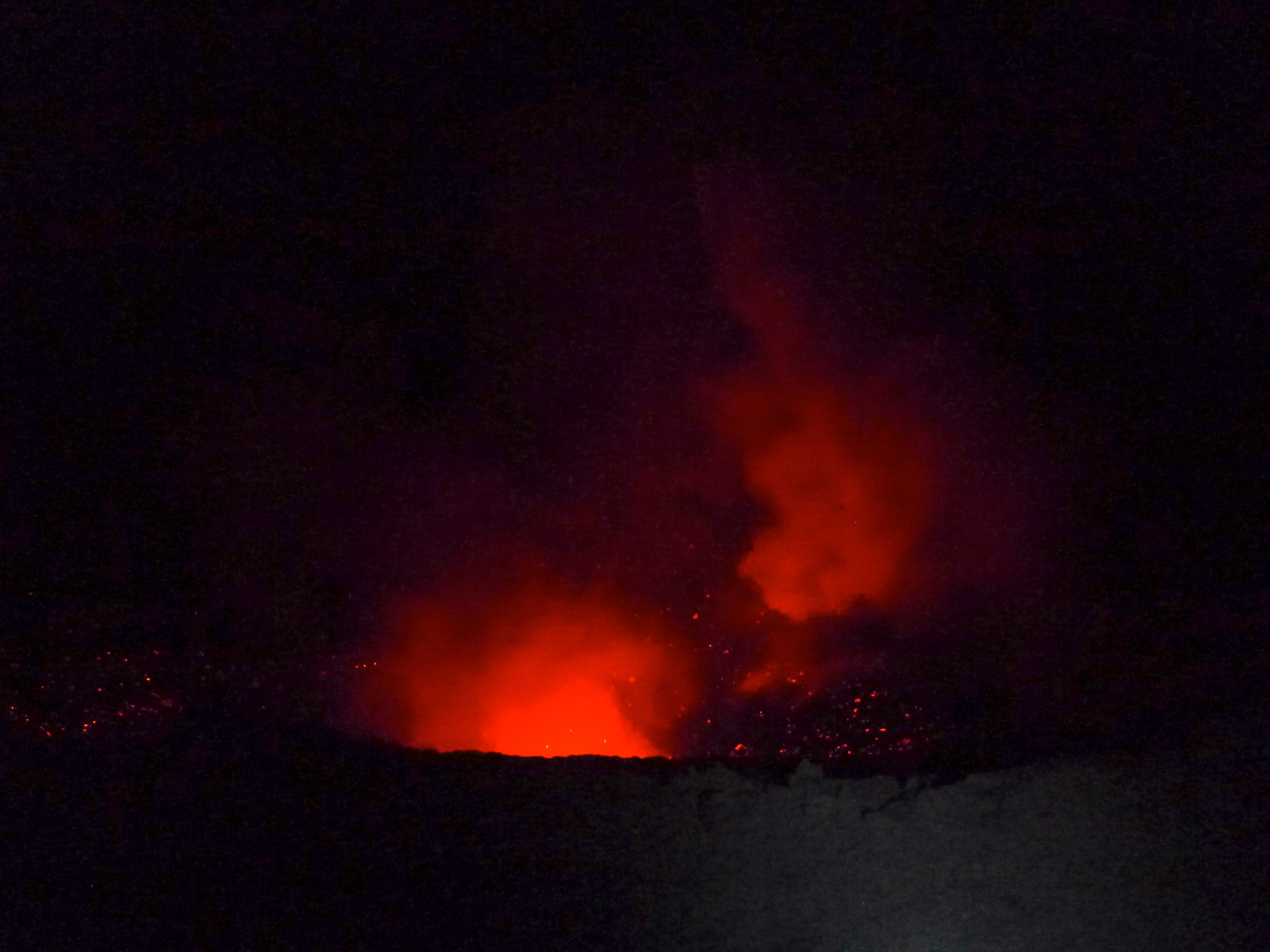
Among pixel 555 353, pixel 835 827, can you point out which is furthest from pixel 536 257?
pixel 835 827

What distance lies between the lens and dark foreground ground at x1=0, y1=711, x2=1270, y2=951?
161 centimetres

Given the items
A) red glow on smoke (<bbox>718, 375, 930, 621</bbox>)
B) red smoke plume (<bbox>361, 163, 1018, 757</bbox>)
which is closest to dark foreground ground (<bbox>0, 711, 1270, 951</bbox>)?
red smoke plume (<bbox>361, 163, 1018, 757</bbox>)

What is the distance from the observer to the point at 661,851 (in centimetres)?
161

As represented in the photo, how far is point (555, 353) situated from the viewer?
7.91 ft

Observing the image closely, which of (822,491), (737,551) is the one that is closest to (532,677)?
(737,551)

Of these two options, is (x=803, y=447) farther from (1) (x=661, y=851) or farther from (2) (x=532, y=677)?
(1) (x=661, y=851)

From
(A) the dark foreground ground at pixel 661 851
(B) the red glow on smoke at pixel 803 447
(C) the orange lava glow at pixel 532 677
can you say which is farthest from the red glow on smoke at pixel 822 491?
(A) the dark foreground ground at pixel 661 851

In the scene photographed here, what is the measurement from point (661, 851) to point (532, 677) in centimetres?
69

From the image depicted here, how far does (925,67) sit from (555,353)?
1164mm

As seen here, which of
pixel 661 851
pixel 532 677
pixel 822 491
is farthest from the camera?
pixel 822 491

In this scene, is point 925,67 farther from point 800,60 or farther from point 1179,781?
point 1179,781

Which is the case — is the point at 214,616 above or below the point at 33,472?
below

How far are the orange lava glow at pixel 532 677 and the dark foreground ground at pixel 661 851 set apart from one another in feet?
1.29

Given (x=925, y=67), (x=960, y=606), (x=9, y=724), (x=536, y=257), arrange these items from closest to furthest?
(x=9, y=724) → (x=960, y=606) → (x=925, y=67) → (x=536, y=257)
